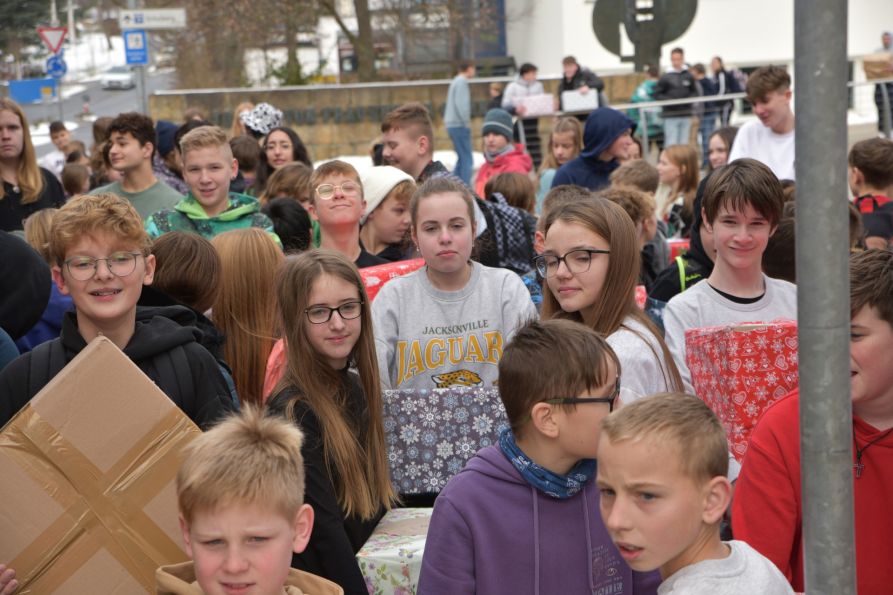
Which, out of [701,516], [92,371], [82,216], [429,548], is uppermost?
[82,216]

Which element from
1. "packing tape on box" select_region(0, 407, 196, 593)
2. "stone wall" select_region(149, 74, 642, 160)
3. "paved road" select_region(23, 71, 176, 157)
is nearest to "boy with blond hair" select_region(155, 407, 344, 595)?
"packing tape on box" select_region(0, 407, 196, 593)

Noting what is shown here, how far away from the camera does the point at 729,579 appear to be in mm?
2621

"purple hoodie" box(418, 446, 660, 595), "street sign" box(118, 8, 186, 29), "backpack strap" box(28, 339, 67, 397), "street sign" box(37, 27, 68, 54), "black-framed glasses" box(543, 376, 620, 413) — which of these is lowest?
"purple hoodie" box(418, 446, 660, 595)

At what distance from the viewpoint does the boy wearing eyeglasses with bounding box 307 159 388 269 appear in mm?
6527

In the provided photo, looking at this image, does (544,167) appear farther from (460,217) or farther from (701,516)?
(701,516)

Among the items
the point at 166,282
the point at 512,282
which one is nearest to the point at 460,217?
the point at 512,282

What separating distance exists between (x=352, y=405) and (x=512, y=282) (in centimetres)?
128

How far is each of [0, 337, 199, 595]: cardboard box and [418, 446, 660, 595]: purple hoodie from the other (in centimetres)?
78

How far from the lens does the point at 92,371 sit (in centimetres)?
336

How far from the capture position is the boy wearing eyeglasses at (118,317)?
395 cm

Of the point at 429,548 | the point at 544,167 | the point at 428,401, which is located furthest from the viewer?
the point at 544,167

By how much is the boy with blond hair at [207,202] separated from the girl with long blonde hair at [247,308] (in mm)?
1675

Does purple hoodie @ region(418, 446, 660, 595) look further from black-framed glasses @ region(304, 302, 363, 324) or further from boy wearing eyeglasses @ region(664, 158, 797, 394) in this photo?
boy wearing eyeglasses @ region(664, 158, 797, 394)

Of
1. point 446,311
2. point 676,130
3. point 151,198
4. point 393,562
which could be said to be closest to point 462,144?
point 676,130
